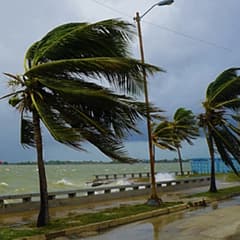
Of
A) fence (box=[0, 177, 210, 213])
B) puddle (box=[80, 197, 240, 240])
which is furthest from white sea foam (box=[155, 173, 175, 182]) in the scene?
puddle (box=[80, 197, 240, 240])

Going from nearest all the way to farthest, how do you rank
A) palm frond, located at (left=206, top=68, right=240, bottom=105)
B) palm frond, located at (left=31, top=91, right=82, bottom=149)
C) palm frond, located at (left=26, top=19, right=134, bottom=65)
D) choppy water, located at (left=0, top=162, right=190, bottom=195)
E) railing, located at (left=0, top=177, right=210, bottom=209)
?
palm frond, located at (left=31, top=91, right=82, bottom=149), palm frond, located at (left=26, top=19, right=134, bottom=65), railing, located at (left=0, top=177, right=210, bottom=209), palm frond, located at (left=206, top=68, right=240, bottom=105), choppy water, located at (left=0, top=162, right=190, bottom=195)

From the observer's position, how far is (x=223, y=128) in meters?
26.8

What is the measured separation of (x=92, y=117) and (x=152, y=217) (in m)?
5.31

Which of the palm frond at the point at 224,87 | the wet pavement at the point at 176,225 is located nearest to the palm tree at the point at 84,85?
the wet pavement at the point at 176,225

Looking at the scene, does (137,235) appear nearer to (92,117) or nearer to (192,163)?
(92,117)

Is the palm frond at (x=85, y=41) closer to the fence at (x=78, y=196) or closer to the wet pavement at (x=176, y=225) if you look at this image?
the wet pavement at (x=176, y=225)

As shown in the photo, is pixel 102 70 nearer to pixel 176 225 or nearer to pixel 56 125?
pixel 56 125

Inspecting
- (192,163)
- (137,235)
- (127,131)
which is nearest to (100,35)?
(127,131)

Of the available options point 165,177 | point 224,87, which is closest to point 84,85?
point 224,87

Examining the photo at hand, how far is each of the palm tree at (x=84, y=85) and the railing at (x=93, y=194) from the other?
5722 millimetres

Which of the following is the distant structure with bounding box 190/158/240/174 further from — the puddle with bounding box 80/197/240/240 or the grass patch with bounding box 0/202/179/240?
the puddle with bounding box 80/197/240/240

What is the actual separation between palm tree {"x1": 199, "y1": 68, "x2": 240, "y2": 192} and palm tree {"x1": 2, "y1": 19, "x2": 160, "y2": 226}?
40.1 ft

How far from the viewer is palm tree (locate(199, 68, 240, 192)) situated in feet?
84.7

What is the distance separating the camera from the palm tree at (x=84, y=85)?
14.0 metres
